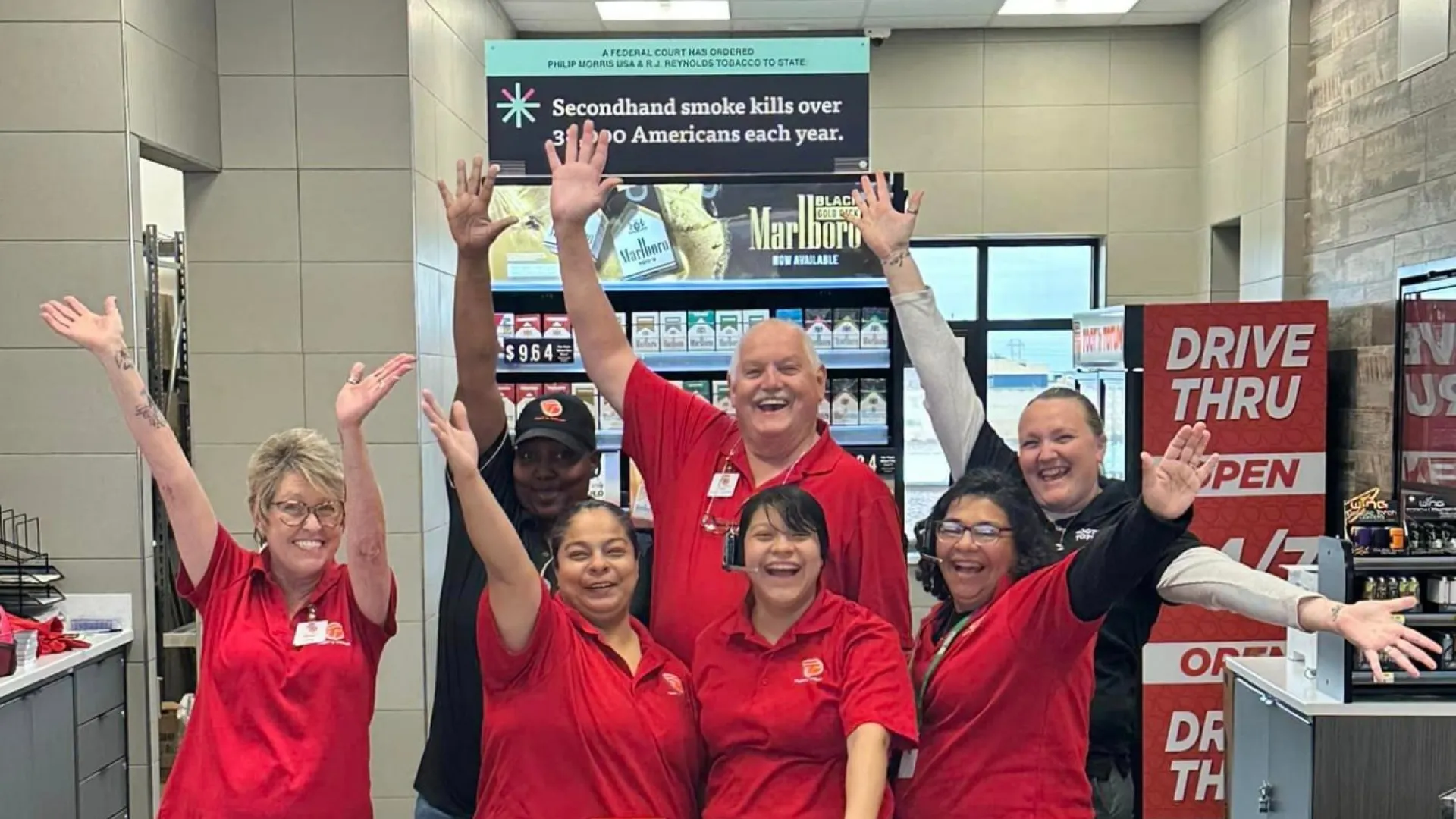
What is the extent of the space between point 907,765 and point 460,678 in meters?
0.89

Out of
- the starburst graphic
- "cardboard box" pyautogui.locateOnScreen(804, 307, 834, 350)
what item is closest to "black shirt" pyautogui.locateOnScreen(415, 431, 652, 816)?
→ the starburst graphic

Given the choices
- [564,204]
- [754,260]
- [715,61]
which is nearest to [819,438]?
[564,204]

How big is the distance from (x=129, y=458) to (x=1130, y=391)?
11.9ft

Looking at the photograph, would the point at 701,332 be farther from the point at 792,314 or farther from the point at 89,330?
the point at 89,330

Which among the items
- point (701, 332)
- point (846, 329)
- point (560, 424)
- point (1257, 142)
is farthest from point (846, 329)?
point (1257, 142)

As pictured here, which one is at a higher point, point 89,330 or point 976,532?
point 89,330

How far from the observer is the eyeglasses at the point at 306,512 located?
6.56ft

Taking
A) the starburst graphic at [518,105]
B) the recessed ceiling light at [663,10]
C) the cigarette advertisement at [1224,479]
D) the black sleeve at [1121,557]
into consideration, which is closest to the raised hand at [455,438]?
the black sleeve at [1121,557]

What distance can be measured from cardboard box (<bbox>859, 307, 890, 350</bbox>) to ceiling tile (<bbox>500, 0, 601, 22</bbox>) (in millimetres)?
2616

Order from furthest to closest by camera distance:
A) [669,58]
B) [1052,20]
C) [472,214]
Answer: [1052,20]
[669,58]
[472,214]

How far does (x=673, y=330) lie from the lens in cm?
461

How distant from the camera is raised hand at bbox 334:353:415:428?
1.92 meters

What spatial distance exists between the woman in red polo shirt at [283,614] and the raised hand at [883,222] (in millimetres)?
1064

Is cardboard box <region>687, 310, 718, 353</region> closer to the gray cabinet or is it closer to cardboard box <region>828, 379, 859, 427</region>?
cardboard box <region>828, 379, 859, 427</region>
